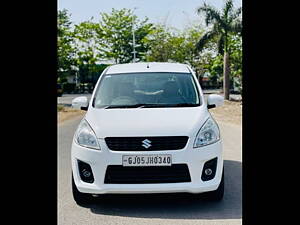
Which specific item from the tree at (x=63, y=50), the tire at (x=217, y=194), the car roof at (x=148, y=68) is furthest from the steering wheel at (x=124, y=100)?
the tree at (x=63, y=50)

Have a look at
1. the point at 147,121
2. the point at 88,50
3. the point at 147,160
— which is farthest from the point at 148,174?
the point at 88,50

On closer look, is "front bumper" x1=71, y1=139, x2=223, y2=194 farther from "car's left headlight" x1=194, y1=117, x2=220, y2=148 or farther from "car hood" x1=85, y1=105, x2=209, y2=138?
"car hood" x1=85, y1=105, x2=209, y2=138

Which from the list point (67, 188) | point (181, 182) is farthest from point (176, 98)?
point (67, 188)

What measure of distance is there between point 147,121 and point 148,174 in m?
0.66

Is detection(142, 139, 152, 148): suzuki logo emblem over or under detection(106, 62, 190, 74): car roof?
under

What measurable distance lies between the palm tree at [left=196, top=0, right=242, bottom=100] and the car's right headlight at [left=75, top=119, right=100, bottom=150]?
64.6 feet

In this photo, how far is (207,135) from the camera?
4.73 metres

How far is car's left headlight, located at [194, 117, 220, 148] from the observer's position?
183 inches

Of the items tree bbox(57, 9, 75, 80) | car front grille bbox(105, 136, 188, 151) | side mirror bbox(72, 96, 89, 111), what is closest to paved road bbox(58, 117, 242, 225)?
car front grille bbox(105, 136, 188, 151)

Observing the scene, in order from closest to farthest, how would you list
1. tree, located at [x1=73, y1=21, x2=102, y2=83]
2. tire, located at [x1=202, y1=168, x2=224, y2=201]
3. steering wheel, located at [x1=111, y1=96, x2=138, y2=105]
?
tire, located at [x1=202, y1=168, x2=224, y2=201], steering wheel, located at [x1=111, y1=96, x2=138, y2=105], tree, located at [x1=73, y1=21, x2=102, y2=83]

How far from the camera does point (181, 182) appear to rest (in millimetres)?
4547
